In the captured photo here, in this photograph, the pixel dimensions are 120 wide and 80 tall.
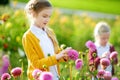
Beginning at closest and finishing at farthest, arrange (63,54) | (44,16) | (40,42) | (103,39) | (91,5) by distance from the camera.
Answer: (63,54) < (44,16) < (40,42) < (103,39) < (91,5)

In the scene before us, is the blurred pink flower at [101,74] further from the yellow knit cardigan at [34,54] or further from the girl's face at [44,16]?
the girl's face at [44,16]

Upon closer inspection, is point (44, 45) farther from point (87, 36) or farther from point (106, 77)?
point (87, 36)

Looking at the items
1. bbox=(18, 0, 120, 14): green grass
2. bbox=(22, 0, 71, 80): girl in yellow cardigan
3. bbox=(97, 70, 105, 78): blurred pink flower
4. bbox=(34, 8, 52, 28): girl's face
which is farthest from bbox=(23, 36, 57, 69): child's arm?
bbox=(18, 0, 120, 14): green grass

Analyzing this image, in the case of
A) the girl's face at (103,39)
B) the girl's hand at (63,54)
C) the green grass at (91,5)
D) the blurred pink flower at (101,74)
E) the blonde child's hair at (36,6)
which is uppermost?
the green grass at (91,5)

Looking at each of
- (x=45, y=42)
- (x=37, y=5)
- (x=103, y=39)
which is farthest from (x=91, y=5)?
(x=37, y=5)

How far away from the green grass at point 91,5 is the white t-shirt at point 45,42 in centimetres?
1391

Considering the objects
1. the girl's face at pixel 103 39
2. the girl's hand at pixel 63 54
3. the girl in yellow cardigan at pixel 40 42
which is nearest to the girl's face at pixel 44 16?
the girl in yellow cardigan at pixel 40 42

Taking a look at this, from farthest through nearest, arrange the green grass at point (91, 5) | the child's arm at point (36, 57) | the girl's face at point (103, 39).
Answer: the green grass at point (91, 5), the girl's face at point (103, 39), the child's arm at point (36, 57)

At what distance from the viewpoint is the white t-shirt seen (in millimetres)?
4079

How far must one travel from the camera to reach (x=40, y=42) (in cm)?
409

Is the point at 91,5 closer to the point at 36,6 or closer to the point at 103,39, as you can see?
the point at 103,39

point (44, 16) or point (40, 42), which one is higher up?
point (44, 16)

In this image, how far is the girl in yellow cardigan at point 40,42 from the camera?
156 inches

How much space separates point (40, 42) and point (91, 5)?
1596cm
